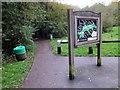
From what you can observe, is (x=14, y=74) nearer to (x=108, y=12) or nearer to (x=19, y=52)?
(x=19, y=52)

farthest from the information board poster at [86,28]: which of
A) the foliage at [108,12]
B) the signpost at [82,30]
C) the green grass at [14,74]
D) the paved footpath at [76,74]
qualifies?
the foliage at [108,12]

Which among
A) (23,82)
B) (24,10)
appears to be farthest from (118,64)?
(24,10)

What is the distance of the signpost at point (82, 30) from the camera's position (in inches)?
224

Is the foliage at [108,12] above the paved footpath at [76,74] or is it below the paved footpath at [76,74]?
above

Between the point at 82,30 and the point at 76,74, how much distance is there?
1305 millimetres

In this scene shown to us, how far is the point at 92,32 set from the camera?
6574 mm

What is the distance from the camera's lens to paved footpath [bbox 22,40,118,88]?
5234 millimetres

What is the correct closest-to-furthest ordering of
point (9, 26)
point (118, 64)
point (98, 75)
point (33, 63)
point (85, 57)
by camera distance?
point (98, 75), point (118, 64), point (33, 63), point (85, 57), point (9, 26)

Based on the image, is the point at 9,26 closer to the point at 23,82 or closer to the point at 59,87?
the point at 23,82

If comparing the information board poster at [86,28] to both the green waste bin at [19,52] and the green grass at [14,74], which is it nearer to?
the green grass at [14,74]

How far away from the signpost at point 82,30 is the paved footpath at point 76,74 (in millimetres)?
365

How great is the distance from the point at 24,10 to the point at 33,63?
9.31 feet

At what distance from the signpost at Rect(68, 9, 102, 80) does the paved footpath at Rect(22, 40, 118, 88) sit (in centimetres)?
36

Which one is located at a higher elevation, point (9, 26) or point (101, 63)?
point (9, 26)
